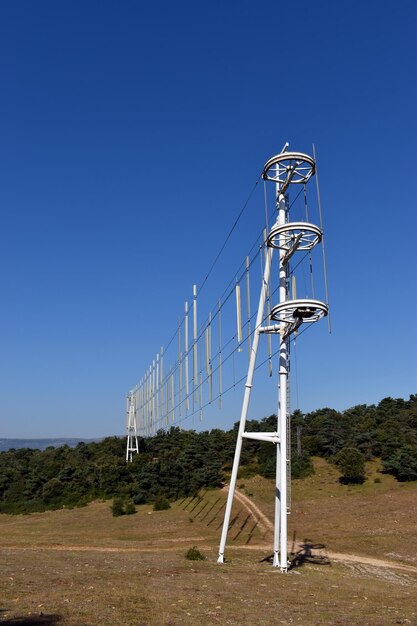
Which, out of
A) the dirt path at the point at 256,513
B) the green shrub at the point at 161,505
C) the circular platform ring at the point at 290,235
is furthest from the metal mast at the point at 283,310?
the green shrub at the point at 161,505

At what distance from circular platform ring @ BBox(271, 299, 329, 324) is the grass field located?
11.5m

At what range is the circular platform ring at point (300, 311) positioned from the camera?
82.4 ft

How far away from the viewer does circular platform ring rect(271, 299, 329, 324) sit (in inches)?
989

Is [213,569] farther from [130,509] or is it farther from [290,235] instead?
[130,509]

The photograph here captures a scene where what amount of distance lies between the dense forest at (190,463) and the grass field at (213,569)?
25.7 ft

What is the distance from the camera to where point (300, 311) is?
25.6 meters

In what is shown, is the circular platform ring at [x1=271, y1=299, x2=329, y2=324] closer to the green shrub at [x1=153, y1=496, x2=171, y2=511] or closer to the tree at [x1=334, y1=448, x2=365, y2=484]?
the green shrub at [x1=153, y1=496, x2=171, y2=511]

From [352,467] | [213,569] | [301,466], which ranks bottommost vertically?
[213,569]

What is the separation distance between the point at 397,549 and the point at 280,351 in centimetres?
1828

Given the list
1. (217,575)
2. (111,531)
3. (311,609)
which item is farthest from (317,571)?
(111,531)

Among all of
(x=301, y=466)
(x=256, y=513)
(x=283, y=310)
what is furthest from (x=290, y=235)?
(x=301, y=466)

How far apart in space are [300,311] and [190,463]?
54.5 metres

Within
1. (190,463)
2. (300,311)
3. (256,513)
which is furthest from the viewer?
(190,463)

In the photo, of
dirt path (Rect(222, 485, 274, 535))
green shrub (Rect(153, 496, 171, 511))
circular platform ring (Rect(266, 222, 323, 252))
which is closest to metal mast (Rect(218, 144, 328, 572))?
circular platform ring (Rect(266, 222, 323, 252))
